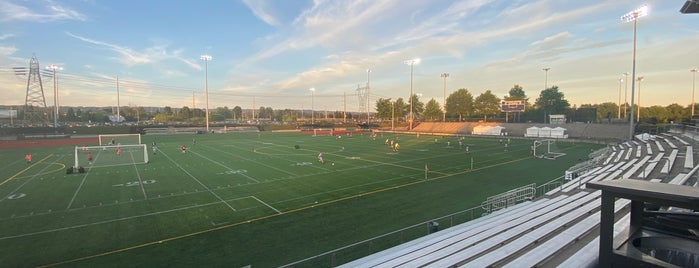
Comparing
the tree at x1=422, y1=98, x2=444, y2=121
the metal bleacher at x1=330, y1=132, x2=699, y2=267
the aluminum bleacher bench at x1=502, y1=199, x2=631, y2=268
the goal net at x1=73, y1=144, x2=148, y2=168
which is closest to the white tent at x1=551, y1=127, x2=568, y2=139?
the tree at x1=422, y1=98, x2=444, y2=121

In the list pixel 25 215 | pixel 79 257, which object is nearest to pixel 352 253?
pixel 79 257

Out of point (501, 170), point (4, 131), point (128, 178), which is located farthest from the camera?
point (4, 131)

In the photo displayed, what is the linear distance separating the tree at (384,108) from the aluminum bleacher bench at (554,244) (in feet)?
366

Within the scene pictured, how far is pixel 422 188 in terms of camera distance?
67.6 feet

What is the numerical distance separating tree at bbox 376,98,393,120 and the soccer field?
88595mm

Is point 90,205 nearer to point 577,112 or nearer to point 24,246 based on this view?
point 24,246

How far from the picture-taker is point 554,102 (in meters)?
91.4

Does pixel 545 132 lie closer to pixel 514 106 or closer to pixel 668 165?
pixel 514 106

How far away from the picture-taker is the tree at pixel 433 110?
112m

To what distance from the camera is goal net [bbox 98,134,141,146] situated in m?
39.7

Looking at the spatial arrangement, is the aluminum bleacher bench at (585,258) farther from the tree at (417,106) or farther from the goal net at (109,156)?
the tree at (417,106)

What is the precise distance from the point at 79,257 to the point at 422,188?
665 inches

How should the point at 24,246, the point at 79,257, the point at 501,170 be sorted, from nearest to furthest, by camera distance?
1. the point at 79,257
2. the point at 24,246
3. the point at 501,170

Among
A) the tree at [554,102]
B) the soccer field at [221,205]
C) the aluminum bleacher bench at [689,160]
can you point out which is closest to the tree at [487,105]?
the tree at [554,102]
